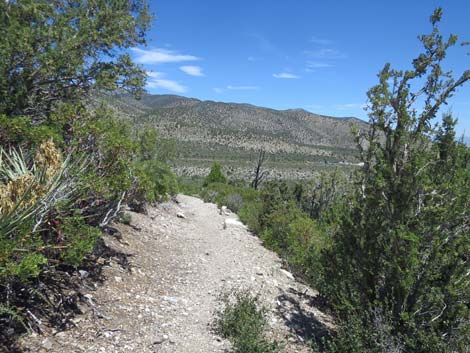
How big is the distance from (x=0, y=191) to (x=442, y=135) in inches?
214

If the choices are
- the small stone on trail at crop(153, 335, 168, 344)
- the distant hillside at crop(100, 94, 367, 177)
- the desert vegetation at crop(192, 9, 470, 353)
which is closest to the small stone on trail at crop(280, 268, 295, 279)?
the desert vegetation at crop(192, 9, 470, 353)

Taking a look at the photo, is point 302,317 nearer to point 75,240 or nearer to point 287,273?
point 287,273

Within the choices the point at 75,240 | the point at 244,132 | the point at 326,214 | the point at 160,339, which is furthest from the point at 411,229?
the point at 244,132

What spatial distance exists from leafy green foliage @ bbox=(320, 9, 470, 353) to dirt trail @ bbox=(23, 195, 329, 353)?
4.17 feet

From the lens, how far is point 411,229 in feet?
15.0

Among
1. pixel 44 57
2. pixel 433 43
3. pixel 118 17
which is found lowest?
pixel 44 57

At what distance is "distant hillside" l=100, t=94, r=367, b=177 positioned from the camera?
2717 inches

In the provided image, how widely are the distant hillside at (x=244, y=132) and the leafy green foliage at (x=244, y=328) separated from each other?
169ft

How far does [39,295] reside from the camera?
4273 mm

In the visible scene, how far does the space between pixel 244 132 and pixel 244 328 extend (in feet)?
262

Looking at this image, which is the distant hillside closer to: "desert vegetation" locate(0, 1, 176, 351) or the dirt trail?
the dirt trail

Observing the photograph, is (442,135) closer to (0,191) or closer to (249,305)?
(249,305)

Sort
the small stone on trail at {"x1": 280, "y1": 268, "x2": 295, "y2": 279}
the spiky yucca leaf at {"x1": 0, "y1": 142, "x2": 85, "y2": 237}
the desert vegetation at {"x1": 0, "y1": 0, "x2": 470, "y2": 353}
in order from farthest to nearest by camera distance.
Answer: the small stone on trail at {"x1": 280, "y1": 268, "x2": 295, "y2": 279}
the desert vegetation at {"x1": 0, "y1": 0, "x2": 470, "y2": 353}
the spiky yucca leaf at {"x1": 0, "y1": 142, "x2": 85, "y2": 237}

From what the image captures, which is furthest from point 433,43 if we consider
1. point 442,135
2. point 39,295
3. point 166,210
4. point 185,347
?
point 166,210
